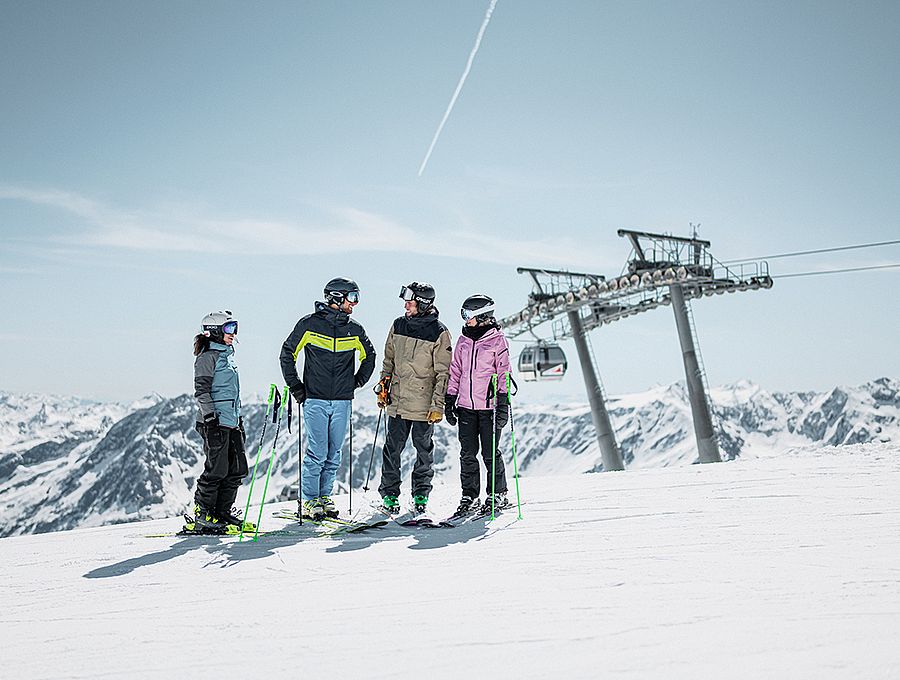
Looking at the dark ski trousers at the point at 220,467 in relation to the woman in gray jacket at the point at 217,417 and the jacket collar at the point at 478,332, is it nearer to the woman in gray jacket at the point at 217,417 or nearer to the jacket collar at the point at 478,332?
the woman in gray jacket at the point at 217,417

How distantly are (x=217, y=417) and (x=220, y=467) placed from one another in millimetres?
480

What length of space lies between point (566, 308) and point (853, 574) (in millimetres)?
23989

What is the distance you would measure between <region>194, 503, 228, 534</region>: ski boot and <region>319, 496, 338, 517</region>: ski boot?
981 mm

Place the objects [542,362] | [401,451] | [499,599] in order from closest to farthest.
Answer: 1. [499,599]
2. [401,451]
3. [542,362]

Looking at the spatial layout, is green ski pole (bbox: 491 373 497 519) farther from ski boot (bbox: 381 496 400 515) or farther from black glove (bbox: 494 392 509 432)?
ski boot (bbox: 381 496 400 515)

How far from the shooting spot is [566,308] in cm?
2766

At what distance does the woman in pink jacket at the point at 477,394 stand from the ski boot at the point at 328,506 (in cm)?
132

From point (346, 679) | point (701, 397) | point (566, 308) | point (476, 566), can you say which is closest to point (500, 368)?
point (476, 566)

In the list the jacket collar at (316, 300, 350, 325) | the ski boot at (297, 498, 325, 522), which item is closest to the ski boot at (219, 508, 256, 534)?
the ski boot at (297, 498, 325, 522)

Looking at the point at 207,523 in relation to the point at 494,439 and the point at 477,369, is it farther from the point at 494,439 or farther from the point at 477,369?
the point at 477,369

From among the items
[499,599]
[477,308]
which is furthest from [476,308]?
[499,599]

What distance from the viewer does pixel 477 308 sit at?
6.82 m

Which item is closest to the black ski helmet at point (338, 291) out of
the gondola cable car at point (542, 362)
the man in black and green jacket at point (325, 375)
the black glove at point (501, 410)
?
the man in black and green jacket at point (325, 375)

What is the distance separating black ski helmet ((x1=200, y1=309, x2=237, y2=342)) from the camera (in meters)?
6.55
